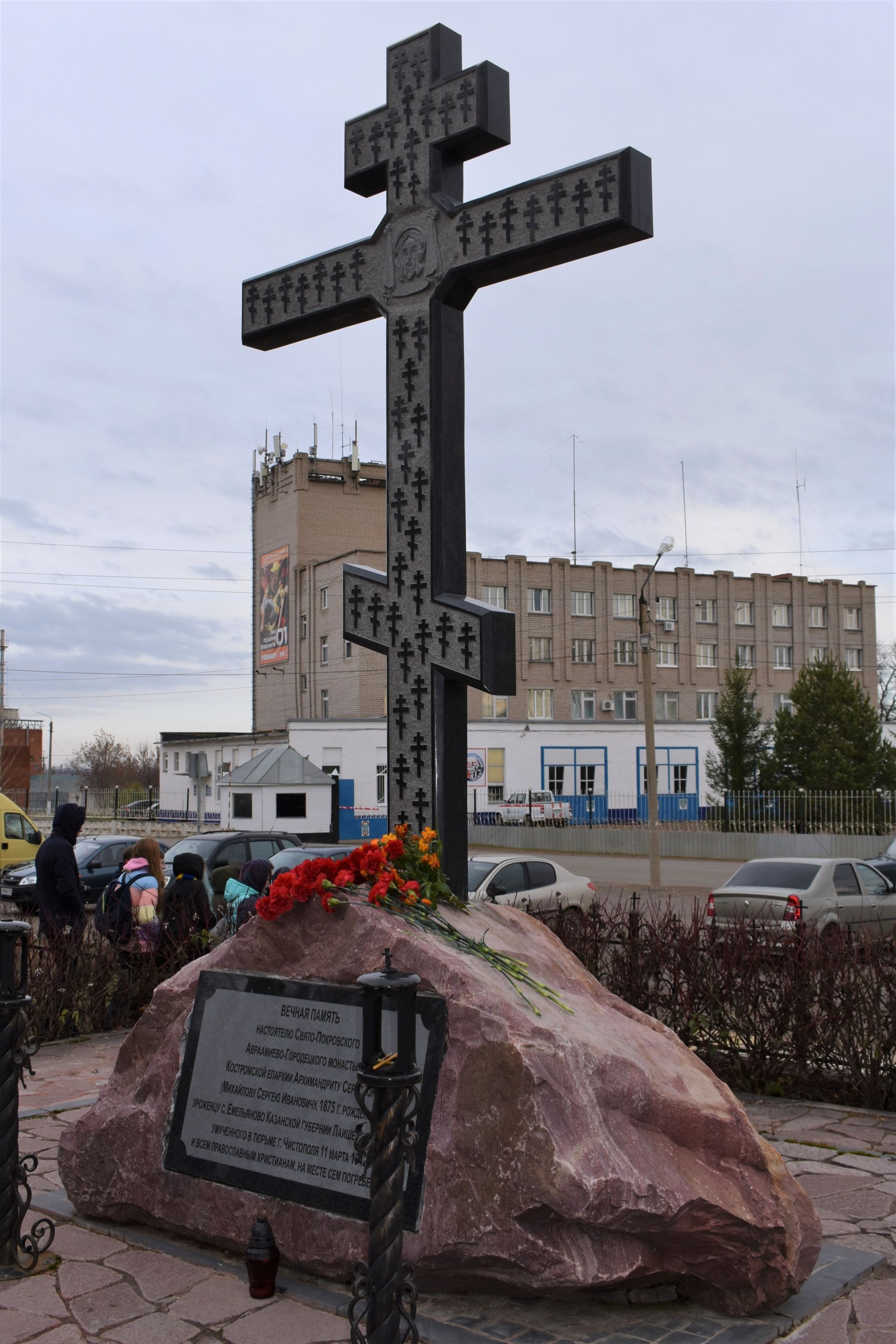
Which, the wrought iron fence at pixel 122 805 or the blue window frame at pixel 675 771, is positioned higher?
the blue window frame at pixel 675 771

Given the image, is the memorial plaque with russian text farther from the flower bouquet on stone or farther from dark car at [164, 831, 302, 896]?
dark car at [164, 831, 302, 896]

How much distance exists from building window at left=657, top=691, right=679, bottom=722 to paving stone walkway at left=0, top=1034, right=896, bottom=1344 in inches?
2304

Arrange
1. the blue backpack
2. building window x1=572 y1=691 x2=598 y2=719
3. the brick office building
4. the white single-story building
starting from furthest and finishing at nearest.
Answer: building window x1=572 y1=691 x2=598 y2=719, the brick office building, the white single-story building, the blue backpack

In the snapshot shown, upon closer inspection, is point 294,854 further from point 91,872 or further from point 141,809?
point 141,809

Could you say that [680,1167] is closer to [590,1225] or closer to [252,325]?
[590,1225]

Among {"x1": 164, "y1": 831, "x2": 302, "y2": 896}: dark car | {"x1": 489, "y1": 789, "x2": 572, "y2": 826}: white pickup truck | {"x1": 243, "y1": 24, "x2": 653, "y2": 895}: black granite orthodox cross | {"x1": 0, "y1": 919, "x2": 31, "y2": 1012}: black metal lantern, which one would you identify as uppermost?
{"x1": 243, "y1": 24, "x2": 653, "y2": 895}: black granite orthodox cross

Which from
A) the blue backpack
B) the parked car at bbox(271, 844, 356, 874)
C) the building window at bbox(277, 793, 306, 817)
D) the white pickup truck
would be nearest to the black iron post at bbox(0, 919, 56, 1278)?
the blue backpack

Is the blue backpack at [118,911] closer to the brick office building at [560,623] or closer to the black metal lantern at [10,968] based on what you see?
the black metal lantern at [10,968]

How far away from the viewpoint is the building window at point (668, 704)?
207 ft

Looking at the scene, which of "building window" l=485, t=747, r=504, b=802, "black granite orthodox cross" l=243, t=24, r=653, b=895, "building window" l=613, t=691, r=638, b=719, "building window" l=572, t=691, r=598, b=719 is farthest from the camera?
"building window" l=613, t=691, r=638, b=719

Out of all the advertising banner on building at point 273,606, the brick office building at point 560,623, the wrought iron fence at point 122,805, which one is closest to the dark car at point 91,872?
the wrought iron fence at point 122,805

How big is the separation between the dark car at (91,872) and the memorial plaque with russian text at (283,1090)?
15.9 metres

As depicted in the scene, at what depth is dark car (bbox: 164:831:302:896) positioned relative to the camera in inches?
727

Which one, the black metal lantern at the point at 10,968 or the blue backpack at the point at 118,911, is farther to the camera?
the blue backpack at the point at 118,911
